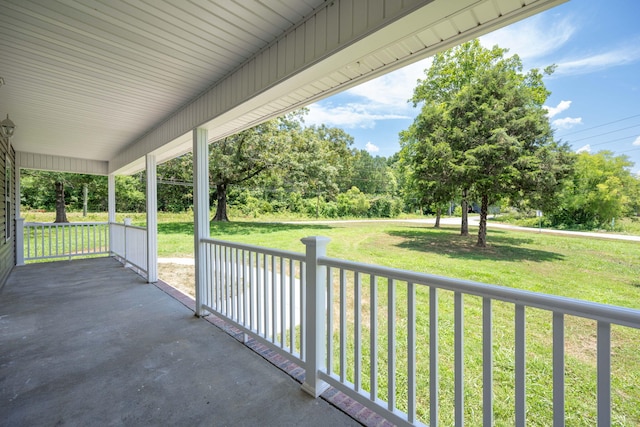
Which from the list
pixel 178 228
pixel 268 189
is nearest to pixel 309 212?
pixel 268 189

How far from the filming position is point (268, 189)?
50.6 feet

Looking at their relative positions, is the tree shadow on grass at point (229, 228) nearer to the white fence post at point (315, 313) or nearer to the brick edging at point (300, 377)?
the brick edging at point (300, 377)

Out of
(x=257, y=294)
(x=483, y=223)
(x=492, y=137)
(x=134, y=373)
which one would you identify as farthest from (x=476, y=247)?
(x=134, y=373)

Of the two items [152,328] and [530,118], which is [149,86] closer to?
[152,328]

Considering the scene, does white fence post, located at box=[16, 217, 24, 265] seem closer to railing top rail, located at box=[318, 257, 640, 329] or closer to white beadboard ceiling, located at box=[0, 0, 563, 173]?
white beadboard ceiling, located at box=[0, 0, 563, 173]

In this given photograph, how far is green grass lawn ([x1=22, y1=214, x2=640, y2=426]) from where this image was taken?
7.16ft

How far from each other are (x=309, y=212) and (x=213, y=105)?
1298 centimetres

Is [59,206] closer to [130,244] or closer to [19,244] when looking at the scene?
[19,244]

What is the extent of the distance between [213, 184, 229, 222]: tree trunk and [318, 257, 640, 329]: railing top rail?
1364 centimetres

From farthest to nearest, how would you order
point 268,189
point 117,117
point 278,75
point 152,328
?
1. point 268,189
2. point 117,117
3. point 152,328
4. point 278,75

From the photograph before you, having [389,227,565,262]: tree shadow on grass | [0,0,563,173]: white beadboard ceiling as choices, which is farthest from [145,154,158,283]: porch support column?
[389,227,565,262]: tree shadow on grass

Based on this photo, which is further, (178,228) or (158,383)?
(178,228)

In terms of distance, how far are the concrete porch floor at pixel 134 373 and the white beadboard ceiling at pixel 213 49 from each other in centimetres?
219

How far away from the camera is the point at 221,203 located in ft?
46.6
